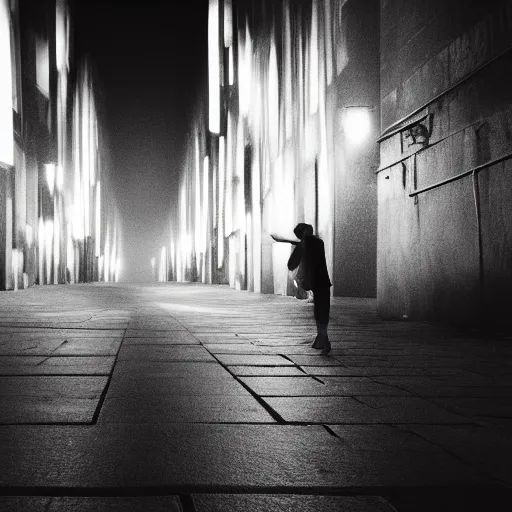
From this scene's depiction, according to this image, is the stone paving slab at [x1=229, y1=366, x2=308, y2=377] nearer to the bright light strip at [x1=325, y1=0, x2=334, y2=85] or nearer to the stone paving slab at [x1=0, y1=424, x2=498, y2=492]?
the stone paving slab at [x1=0, y1=424, x2=498, y2=492]

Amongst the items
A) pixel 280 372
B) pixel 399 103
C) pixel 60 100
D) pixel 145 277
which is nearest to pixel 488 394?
pixel 280 372

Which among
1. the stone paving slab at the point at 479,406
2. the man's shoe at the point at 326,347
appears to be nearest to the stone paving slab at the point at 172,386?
the stone paving slab at the point at 479,406

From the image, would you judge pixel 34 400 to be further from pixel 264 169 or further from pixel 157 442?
pixel 264 169

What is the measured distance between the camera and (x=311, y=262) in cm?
621

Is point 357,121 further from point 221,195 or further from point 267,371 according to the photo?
point 221,195

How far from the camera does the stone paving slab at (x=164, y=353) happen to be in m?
5.35

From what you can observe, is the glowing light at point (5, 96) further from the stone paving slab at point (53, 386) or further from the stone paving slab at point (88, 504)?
the stone paving slab at point (88, 504)

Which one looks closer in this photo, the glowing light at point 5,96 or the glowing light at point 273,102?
the glowing light at point 5,96

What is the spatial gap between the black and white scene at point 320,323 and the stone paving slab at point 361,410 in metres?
0.02

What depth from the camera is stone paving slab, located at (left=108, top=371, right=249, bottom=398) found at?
12.5 feet

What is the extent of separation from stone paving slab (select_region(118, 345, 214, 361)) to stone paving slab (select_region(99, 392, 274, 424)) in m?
1.59

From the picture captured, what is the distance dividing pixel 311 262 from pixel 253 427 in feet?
11.0

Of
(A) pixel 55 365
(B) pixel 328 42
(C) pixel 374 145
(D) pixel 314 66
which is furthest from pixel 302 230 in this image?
(D) pixel 314 66

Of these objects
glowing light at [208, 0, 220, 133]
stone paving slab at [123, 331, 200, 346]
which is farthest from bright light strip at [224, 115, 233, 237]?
stone paving slab at [123, 331, 200, 346]
